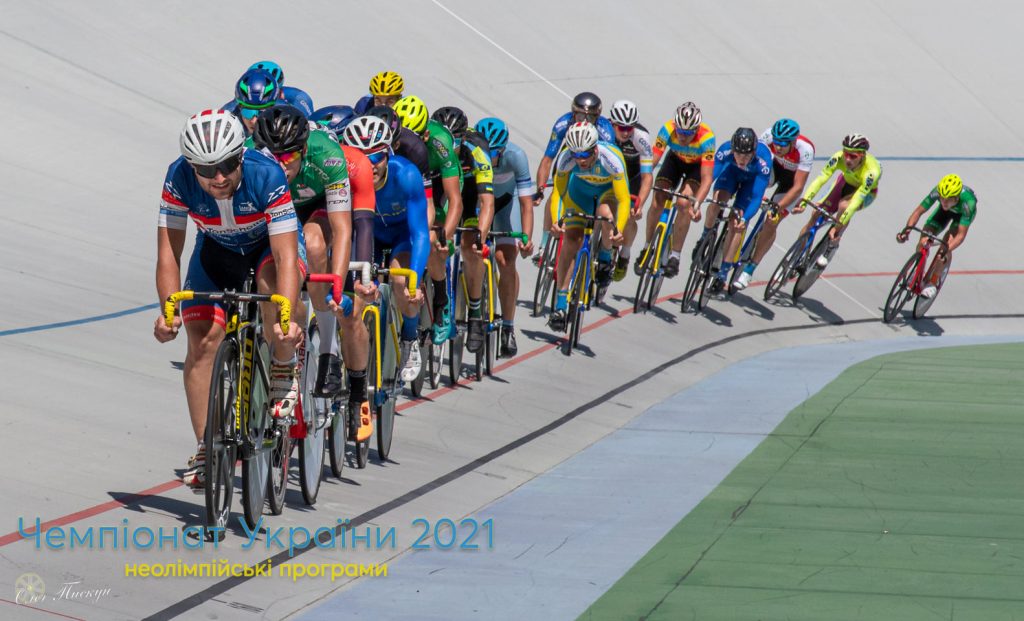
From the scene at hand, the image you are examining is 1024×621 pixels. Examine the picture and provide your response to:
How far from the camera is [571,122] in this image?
34.6 ft

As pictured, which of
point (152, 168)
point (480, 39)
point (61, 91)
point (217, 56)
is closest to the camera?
point (152, 168)

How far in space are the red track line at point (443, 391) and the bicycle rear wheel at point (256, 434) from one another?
48 centimetres

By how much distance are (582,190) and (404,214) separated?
3.11 meters

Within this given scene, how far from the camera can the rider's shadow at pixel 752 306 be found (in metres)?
12.2

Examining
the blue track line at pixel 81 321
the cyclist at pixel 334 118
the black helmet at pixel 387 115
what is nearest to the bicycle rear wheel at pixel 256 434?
the black helmet at pixel 387 115

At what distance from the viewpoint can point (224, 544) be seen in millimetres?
4793

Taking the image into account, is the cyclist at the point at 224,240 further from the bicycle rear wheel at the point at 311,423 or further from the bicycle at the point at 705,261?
the bicycle at the point at 705,261

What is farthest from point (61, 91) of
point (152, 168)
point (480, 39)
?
point (480, 39)

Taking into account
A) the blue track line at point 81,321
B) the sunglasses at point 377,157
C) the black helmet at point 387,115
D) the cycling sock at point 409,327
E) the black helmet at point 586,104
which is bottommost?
the blue track line at point 81,321

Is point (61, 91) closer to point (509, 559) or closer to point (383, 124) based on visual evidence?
point (383, 124)

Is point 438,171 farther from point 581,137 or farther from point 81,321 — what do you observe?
point 81,321

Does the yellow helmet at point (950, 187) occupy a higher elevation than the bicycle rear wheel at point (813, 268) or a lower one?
higher

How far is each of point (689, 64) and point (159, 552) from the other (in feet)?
48.5

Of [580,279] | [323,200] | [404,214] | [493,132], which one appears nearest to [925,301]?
[580,279]
